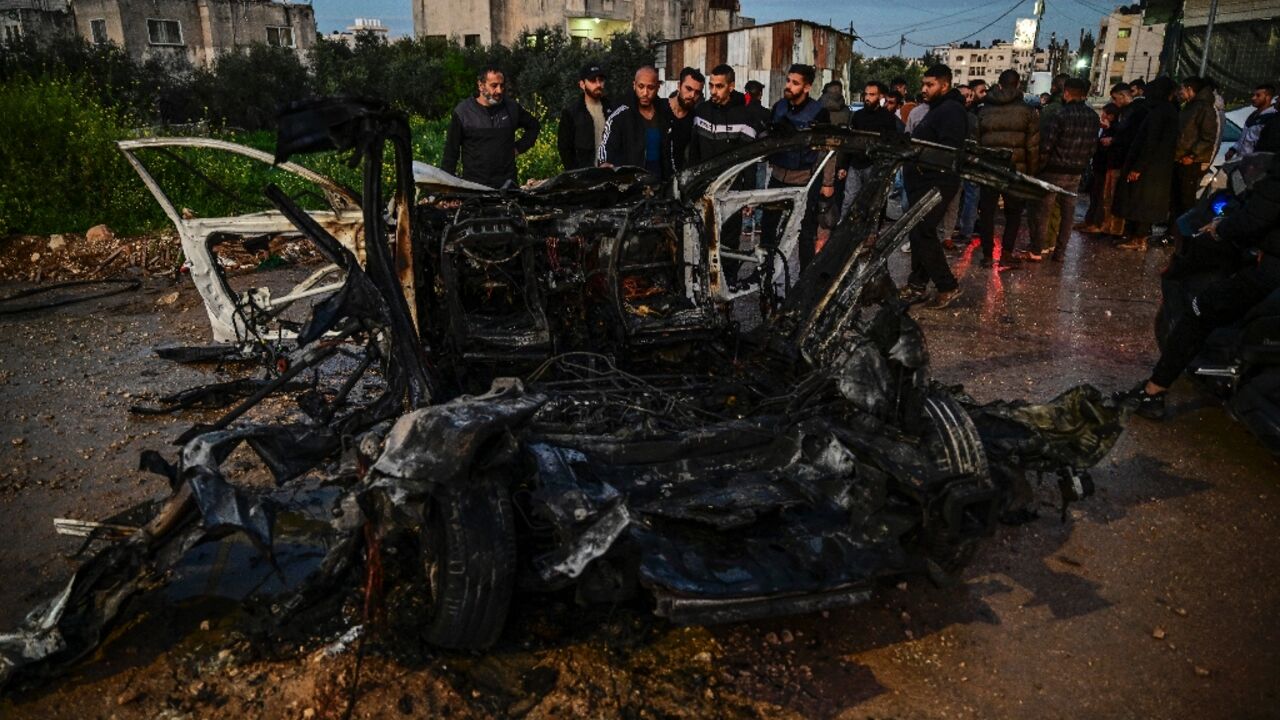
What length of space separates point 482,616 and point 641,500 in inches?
25.7

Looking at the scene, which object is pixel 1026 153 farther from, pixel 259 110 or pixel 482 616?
pixel 259 110

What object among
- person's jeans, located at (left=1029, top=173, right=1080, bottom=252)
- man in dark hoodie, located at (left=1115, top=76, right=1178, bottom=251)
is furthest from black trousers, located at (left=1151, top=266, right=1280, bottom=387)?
man in dark hoodie, located at (left=1115, top=76, right=1178, bottom=251)

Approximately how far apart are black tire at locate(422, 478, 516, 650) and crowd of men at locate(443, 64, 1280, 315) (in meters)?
3.97

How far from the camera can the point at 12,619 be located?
2.96m

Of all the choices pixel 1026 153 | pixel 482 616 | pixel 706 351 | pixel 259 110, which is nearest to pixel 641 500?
pixel 482 616

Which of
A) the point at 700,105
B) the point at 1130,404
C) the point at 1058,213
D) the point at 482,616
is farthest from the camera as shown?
the point at 1058,213

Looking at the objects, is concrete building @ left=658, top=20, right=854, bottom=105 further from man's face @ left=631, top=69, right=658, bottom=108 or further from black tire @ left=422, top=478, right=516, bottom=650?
black tire @ left=422, top=478, right=516, bottom=650

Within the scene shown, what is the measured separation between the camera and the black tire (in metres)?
2.40

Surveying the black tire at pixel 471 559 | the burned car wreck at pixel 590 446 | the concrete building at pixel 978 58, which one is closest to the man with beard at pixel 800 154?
the burned car wreck at pixel 590 446

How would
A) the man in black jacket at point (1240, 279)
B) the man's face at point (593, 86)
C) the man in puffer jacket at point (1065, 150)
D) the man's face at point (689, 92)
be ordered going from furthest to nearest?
the man in puffer jacket at point (1065, 150) → the man's face at point (689, 92) → the man's face at point (593, 86) → the man in black jacket at point (1240, 279)

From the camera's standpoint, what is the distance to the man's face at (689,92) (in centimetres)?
750

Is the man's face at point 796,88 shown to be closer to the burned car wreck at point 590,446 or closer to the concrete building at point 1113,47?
the burned car wreck at point 590,446

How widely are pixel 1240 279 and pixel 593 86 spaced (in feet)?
16.6

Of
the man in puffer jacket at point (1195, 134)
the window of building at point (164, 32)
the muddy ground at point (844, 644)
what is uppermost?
the window of building at point (164, 32)
